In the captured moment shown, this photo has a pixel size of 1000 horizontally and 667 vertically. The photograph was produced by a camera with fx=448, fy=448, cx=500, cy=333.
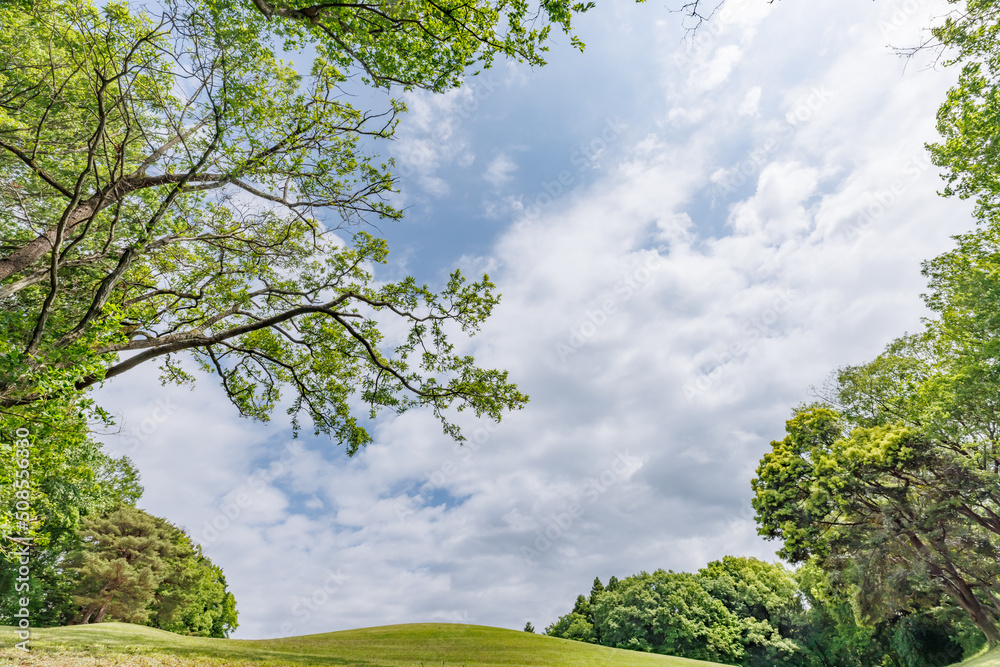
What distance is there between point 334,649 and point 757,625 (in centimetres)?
3745

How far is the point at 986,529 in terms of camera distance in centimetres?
2219

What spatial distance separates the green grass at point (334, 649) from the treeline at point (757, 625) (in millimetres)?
16664

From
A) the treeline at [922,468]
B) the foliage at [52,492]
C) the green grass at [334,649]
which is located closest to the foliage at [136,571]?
the foliage at [52,492]

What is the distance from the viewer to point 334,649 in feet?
63.6

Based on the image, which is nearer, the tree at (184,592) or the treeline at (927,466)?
the treeline at (927,466)

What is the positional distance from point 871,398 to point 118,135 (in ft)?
120

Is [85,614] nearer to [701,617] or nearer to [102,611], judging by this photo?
[102,611]

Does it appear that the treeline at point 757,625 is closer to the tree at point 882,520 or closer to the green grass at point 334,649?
the tree at point 882,520

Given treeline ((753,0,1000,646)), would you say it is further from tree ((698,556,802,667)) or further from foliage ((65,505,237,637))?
foliage ((65,505,237,637))

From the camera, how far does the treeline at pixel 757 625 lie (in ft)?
98.4

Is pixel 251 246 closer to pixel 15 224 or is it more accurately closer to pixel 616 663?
pixel 15 224

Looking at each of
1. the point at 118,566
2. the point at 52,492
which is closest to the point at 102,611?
the point at 118,566

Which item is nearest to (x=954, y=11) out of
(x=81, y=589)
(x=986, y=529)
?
(x=986, y=529)

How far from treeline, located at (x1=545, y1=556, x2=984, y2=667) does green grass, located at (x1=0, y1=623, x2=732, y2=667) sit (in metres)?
16.7
